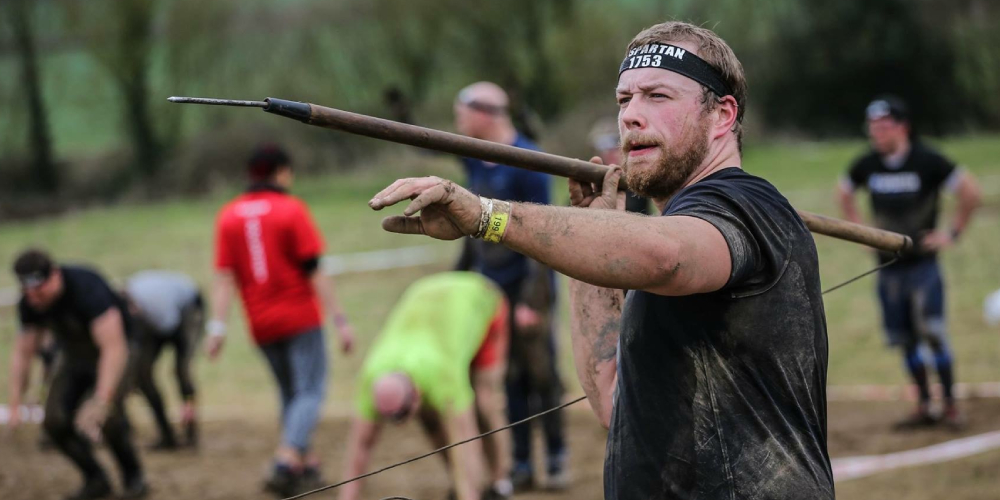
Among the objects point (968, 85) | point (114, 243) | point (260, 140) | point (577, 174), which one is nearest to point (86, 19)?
point (260, 140)

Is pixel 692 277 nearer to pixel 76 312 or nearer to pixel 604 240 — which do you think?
pixel 604 240

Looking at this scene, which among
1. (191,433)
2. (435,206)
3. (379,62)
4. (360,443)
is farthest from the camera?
(379,62)

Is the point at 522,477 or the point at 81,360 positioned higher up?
the point at 81,360

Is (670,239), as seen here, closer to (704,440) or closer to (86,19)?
(704,440)

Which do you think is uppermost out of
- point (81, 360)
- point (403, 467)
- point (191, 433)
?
point (81, 360)

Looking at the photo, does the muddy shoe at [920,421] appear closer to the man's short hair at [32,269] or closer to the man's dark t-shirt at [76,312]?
the man's dark t-shirt at [76,312]

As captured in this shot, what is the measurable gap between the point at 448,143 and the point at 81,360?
6186 millimetres

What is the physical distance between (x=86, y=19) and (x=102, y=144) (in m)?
3.52

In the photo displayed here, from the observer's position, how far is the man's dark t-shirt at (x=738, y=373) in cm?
254

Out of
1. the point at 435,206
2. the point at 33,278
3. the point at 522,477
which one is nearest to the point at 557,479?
the point at 522,477

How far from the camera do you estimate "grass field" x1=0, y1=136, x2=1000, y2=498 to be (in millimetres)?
11281

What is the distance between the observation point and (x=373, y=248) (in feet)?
62.4

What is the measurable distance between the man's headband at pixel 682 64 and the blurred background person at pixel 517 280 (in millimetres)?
4531

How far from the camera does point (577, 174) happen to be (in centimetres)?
319
